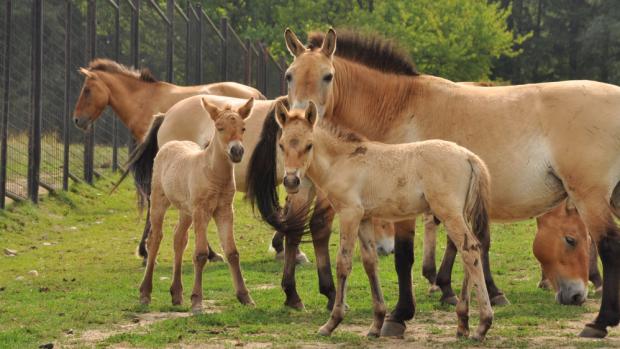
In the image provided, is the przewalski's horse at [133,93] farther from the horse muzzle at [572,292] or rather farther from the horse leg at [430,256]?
the horse muzzle at [572,292]

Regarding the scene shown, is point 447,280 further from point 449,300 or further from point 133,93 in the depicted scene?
point 133,93

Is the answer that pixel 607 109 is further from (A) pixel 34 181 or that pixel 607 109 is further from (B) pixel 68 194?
(B) pixel 68 194

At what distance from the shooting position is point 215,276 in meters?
11.1

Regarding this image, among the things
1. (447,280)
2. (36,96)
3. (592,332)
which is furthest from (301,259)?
(36,96)

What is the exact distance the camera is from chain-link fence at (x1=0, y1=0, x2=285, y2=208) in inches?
598

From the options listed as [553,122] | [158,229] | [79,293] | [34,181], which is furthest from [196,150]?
[34,181]

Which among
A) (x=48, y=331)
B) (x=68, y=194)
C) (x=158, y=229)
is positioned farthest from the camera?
(x=68, y=194)

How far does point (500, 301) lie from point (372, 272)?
229cm

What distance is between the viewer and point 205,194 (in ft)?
29.2

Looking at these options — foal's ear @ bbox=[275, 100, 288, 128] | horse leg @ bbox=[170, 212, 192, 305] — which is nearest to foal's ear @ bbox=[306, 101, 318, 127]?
foal's ear @ bbox=[275, 100, 288, 128]

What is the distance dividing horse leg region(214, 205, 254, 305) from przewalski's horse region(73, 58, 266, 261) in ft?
17.6

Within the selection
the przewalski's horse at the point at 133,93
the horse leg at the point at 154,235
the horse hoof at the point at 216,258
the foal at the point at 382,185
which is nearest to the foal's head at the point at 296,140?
the foal at the point at 382,185

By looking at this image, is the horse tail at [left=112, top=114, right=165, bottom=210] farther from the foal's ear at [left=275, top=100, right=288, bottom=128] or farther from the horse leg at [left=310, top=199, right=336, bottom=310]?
the foal's ear at [left=275, top=100, right=288, bottom=128]

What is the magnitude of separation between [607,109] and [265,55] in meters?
25.9
